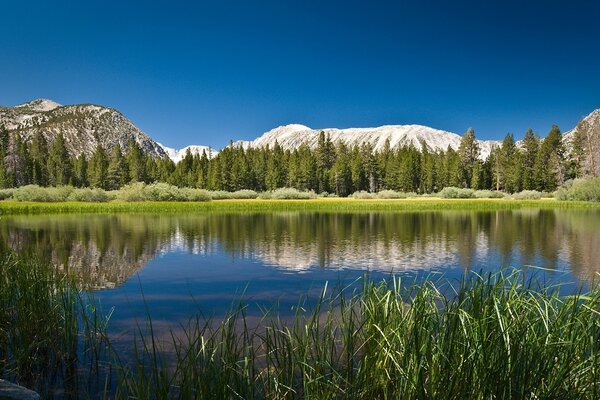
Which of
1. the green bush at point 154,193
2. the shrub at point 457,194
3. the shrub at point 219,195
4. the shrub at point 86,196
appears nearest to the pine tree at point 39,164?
the shrub at point 86,196

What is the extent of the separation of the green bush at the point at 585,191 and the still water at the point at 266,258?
124 ft

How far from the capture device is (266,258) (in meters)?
21.8

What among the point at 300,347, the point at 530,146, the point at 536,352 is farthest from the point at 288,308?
the point at 530,146

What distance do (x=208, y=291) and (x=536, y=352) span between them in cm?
1191

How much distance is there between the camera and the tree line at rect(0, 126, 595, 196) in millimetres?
97750

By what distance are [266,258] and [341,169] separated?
298 ft

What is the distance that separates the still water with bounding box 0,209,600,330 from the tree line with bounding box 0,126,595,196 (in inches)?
2816

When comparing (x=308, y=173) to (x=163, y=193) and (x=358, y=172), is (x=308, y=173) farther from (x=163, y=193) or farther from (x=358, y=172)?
(x=163, y=193)

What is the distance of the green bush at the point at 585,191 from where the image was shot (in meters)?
66.1

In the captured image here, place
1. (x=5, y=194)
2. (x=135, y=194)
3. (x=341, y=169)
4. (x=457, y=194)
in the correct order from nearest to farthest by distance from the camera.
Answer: (x=135, y=194)
(x=5, y=194)
(x=457, y=194)
(x=341, y=169)

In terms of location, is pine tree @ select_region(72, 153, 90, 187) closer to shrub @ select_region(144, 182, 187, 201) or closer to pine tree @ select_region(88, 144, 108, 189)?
pine tree @ select_region(88, 144, 108, 189)

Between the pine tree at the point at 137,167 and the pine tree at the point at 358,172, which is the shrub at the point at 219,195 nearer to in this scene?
the pine tree at the point at 137,167

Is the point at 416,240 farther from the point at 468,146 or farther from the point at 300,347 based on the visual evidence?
the point at 468,146

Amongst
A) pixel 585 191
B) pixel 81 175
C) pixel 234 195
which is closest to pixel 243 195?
pixel 234 195
